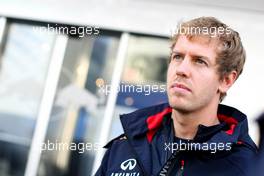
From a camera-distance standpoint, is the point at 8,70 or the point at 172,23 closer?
the point at 172,23

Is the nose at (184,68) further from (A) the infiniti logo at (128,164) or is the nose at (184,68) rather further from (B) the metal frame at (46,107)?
(B) the metal frame at (46,107)

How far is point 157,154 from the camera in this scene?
955mm

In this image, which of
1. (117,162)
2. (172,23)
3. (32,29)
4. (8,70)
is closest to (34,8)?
(32,29)

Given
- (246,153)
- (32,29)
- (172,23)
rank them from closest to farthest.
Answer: (246,153), (172,23), (32,29)

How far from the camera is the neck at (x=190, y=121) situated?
3.09 ft

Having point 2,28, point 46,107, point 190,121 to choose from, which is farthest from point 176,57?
point 2,28

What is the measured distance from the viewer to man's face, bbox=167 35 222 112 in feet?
3.09

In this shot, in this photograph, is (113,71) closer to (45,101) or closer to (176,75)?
(45,101)

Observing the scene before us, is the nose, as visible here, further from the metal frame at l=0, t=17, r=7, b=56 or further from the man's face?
the metal frame at l=0, t=17, r=7, b=56

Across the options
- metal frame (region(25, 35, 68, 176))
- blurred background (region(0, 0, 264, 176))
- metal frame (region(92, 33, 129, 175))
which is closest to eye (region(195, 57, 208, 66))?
blurred background (region(0, 0, 264, 176))

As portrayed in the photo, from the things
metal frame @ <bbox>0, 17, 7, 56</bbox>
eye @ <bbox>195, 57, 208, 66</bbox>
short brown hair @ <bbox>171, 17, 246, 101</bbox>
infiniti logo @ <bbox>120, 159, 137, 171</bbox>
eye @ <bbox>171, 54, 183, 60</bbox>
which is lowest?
infiniti logo @ <bbox>120, 159, 137, 171</bbox>

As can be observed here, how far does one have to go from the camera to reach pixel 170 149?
933 millimetres

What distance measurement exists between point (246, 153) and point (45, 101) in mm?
1591

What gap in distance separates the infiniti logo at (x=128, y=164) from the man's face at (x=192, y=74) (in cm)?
14
